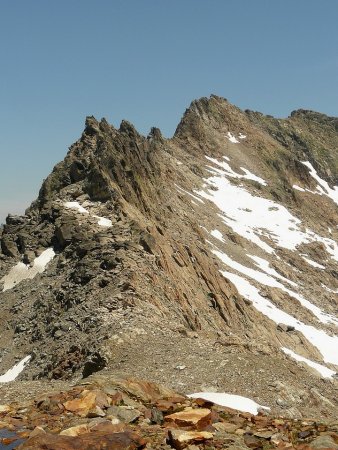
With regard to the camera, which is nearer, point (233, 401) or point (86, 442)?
point (86, 442)

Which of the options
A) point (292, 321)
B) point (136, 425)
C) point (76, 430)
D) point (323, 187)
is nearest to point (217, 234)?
point (292, 321)

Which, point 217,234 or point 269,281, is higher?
point 217,234

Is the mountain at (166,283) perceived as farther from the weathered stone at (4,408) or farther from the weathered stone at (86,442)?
the weathered stone at (86,442)

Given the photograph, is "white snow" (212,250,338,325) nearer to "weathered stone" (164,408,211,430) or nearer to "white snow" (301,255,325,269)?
"white snow" (301,255,325,269)

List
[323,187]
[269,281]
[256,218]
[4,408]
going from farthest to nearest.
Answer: [323,187], [256,218], [269,281], [4,408]

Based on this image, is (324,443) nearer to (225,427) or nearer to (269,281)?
(225,427)

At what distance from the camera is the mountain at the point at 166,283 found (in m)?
20.6

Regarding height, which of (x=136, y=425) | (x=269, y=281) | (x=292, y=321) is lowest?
(x=292, y=321)

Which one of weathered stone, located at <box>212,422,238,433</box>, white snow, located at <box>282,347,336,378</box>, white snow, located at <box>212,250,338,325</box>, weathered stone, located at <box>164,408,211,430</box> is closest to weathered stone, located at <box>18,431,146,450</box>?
weathered stone, located at <box>164,408,211,430</box>

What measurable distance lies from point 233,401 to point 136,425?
624 centimetres

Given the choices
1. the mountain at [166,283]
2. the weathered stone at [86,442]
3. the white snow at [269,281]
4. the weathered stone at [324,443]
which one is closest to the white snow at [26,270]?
the mountain at [166,283]

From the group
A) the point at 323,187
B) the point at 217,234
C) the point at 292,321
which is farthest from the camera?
the point at 323,187

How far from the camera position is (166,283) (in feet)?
103

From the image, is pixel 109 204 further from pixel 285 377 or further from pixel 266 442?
pixel 266 442
